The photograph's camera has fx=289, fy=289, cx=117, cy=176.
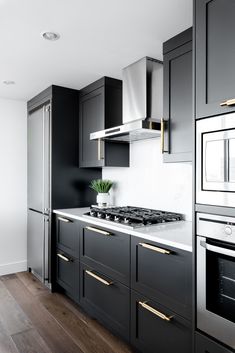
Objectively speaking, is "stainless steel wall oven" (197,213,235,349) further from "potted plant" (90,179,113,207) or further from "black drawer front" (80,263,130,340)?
"potted plant" (90,179,113,207)

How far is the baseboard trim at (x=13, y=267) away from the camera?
3.83 metres

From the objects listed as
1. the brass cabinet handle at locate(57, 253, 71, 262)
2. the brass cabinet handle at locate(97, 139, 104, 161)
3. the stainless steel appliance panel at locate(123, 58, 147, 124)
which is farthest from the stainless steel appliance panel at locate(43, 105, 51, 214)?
the stainless steel appliance panel at locate(123, 58, 147, 124)

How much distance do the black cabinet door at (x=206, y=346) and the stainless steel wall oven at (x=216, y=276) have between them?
4 centimetres

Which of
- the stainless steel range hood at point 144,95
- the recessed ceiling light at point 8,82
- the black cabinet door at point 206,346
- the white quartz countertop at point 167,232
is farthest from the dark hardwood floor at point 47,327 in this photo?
the recessed ceiling light at point 8,82

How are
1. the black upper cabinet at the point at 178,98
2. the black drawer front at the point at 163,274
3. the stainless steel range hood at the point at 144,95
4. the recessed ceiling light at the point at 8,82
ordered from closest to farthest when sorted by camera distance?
the black drawer front at the point at 163,274
the black upper cabinet at the point at 178,98
the stainless steel range hood at the point at 144,95
the recessed ceiling light at the point at 8,82

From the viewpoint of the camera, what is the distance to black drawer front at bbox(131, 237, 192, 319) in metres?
1.68

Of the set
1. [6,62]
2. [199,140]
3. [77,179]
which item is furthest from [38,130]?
[199,140]

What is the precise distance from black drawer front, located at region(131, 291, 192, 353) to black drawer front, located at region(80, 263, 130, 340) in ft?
0.31

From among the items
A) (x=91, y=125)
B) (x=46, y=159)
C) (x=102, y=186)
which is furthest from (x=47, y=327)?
(x=91, y=125)

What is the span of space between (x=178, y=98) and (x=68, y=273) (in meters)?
2.05

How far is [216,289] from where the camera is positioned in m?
1.51

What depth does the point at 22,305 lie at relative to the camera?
2.96 m

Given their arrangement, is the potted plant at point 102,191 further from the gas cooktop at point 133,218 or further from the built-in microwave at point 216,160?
the built-in microwave at point 216,160

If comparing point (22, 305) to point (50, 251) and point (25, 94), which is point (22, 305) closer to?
point (50, 251)
